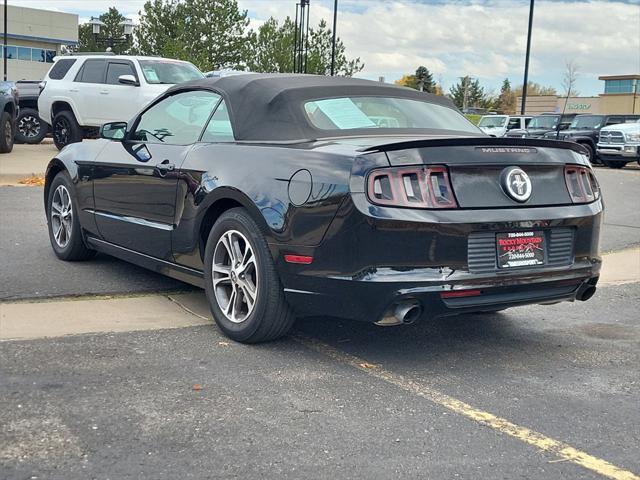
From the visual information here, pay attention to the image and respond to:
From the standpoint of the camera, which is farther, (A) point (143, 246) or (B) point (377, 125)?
(A) point (143, 246)

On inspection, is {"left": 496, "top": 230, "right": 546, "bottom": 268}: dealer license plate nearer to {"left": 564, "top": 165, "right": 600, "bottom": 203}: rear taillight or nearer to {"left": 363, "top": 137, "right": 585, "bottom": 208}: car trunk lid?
{"left": 363, "top": 137, "right": 585, "bottom": 208}: car trunk lid

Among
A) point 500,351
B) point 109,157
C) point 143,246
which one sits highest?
point 109,157

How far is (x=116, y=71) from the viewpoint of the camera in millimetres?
15688

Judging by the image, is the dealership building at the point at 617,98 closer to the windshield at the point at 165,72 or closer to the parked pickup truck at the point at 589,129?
the parked pickup truck at the point at 589,129

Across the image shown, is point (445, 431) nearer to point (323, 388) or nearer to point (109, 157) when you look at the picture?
point (323, 388)

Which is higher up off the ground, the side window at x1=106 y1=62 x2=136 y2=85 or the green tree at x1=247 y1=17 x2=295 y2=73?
the green tree at x1=247 y1=17 x2=295 y2=73

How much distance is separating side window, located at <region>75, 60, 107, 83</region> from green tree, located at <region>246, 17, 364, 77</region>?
31.5 metres

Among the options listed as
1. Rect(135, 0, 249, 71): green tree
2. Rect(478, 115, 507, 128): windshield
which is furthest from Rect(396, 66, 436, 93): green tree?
Rect(478, 115, 507, 128): windshield

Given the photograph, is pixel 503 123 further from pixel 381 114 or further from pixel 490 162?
pixel 490 162

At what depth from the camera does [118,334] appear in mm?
4793

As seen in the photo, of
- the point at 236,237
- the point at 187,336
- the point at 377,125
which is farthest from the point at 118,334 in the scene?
the point at 377,125

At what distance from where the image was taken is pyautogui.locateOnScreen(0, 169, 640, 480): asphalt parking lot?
3104mm

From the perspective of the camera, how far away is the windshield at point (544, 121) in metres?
32.8

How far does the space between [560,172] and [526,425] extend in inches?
62.4
